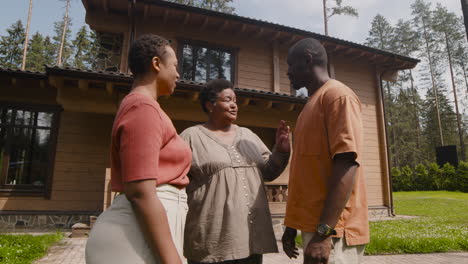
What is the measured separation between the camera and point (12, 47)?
3266cm

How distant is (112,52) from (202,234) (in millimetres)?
8744

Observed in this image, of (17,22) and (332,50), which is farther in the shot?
(17,22)

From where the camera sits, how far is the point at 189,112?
305 inches

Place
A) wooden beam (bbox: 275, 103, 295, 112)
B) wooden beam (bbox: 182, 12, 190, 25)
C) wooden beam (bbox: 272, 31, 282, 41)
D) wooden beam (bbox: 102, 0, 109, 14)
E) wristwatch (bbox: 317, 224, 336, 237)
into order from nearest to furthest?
wristwatch (bbox: 317, 224, 336, 237) → wooden beam (bbox: 275, 103, 295, 112) → wooden beam (bbox: 102, 0, 109, 14) → wooden beam (bbox: 182, 12, 190, 25) → wooden beam (bbox: 272, 31, 282, 41)

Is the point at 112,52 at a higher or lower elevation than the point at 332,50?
lower

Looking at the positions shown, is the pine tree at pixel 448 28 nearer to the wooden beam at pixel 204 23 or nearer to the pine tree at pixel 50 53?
the wooden beam at pixel 204 23

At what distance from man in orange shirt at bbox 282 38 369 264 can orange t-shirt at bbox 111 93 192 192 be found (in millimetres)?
693

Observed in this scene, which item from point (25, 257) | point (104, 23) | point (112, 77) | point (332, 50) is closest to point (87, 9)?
point (104, 23)

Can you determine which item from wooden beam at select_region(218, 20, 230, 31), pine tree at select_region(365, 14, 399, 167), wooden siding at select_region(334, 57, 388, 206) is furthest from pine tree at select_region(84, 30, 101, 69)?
pine tree at select_region(365, 14, 399, 167)

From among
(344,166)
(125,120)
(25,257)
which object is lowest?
(25,257)

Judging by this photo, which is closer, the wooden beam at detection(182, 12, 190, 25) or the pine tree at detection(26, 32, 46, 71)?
the wooden beam at detection(182, 12, 190, 25)

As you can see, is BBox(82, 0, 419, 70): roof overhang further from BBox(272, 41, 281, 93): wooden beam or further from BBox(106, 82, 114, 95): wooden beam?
BBox(106, 82, 114, 95): wooden beam

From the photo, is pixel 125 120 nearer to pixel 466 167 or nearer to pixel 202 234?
pixel 202 234

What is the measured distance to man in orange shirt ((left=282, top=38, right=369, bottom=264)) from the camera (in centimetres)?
152
